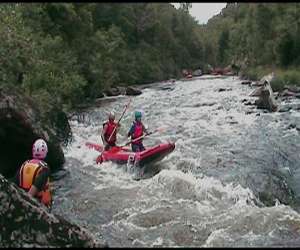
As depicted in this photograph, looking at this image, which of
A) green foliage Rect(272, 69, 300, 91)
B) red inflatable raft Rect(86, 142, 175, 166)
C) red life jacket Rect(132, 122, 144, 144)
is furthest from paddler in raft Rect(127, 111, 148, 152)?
green foliage Rect(272, 69, 300, 91)

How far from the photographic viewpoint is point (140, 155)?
1091 centimetres

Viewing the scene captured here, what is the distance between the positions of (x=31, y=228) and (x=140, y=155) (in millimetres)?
6363

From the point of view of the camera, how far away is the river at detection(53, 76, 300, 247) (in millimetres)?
7211

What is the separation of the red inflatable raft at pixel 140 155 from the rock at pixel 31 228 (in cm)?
599

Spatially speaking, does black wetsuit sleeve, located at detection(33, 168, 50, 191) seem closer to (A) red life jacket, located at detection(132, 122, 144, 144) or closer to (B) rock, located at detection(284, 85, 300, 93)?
(A) red life jacket, located at detection(132, 122, 144, 144)

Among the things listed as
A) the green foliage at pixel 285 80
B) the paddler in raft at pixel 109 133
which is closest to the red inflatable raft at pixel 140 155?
the paddler in raft at pixel 109 133

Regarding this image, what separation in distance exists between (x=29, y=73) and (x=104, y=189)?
560 cm

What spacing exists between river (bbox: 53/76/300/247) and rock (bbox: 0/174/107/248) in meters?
2.24

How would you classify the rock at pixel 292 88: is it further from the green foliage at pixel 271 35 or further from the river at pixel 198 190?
the river at pixel 198 190

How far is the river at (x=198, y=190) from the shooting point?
721cm

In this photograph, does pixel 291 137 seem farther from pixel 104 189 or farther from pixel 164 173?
pixel 104 189

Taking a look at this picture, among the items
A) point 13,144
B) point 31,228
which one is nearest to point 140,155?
point 13,144

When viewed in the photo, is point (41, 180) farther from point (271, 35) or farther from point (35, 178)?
point (271, 35)

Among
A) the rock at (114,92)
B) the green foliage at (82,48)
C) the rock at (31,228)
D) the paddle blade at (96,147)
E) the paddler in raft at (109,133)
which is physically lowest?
the rock at (114,92)
